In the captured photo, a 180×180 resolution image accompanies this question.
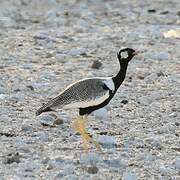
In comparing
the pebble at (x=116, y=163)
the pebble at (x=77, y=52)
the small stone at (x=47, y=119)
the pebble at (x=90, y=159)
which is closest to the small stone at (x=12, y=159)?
the pebble at (x=90, y=159)

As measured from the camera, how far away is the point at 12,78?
1176 centimetres

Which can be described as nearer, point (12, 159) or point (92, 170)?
point (92, 170)

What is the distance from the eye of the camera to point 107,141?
871 cm

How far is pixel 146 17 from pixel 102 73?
5.47m

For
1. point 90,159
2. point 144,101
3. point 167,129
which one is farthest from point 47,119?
→ point 144,101

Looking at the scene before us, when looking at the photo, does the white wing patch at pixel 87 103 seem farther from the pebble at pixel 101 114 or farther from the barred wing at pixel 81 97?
the pebble at pixel 101 114

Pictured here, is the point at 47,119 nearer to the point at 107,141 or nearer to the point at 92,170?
the point at 107,141

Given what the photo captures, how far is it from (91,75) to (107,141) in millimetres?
3698

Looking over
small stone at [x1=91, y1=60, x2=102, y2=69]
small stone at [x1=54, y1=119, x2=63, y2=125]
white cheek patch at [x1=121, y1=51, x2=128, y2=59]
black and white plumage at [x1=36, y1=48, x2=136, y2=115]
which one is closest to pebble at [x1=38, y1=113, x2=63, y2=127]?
small stone at [x1=54, y1=119, x2=63, y2=125]

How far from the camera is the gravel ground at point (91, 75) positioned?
7969mm

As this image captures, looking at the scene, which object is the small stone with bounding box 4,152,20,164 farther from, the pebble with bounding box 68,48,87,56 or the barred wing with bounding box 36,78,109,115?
the pebble with bounding box 68,48,87,56

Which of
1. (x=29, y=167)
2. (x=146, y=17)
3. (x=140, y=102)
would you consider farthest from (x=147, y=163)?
(x=146, y=17)

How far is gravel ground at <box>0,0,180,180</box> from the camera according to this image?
797 cm

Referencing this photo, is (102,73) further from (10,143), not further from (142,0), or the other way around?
(142,0)
